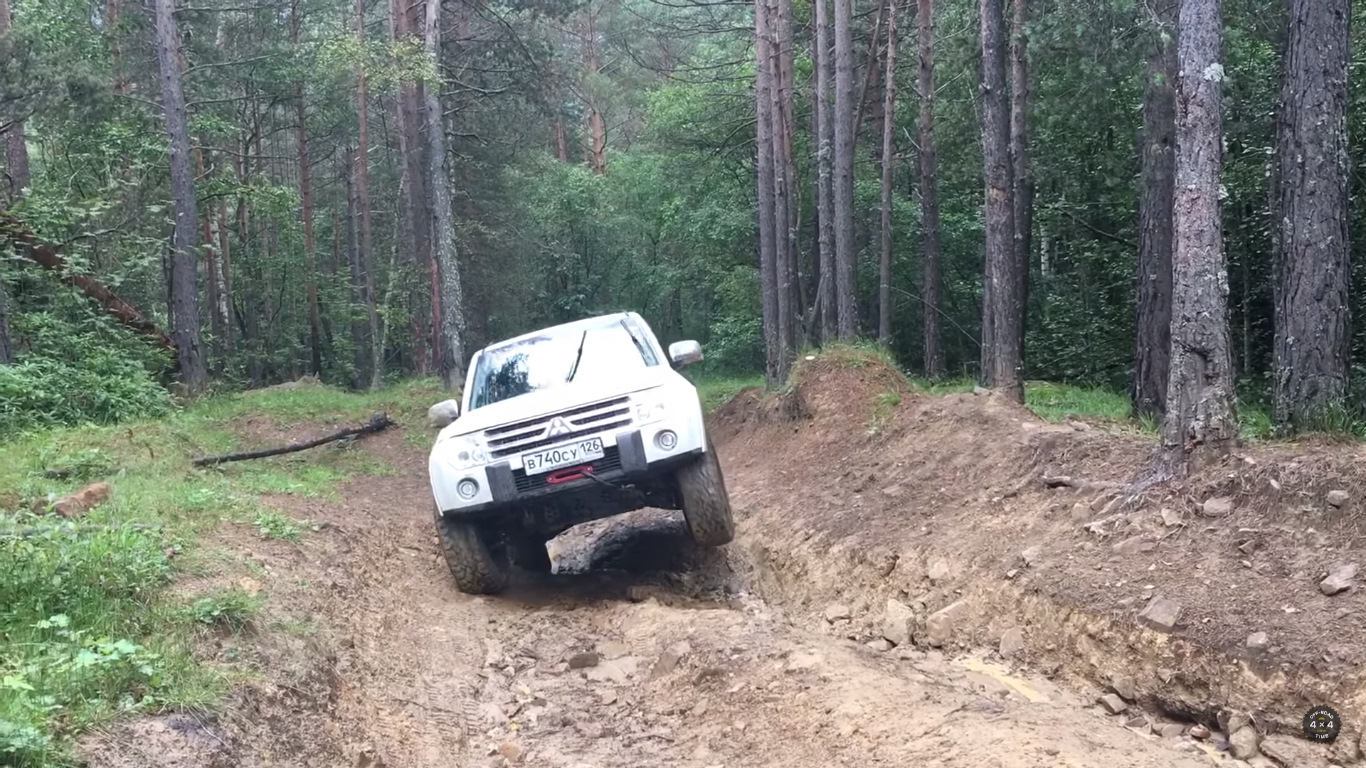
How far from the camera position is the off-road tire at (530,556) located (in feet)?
28.2

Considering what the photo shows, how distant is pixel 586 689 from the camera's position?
5.83m

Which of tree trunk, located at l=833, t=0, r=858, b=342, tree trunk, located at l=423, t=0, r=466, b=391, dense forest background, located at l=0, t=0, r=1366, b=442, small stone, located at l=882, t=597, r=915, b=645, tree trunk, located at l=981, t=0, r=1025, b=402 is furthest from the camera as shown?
tree trunk, located at l=423, t=0, r=466, b=391

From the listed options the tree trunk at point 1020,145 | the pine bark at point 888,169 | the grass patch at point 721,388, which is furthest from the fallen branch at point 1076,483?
the grass patch at point 721,388

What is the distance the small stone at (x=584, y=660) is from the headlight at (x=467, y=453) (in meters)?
1.54

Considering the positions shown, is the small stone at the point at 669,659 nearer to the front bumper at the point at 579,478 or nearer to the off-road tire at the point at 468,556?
the front bumper at the point at 579,478

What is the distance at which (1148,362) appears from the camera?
973cm

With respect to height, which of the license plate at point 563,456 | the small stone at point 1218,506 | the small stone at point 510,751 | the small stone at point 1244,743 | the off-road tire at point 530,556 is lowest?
the off-road tire at point 530,556

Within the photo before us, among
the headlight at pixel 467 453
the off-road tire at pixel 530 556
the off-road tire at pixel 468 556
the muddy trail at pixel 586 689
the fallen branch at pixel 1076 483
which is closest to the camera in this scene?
the muddy trail at pixel 586 689

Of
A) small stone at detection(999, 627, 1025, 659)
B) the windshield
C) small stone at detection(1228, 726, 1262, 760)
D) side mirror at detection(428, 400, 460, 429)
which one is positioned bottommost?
small stone at detection(999, 627, 1025, 659)

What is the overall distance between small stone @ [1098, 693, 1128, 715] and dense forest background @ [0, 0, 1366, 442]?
3.71 m

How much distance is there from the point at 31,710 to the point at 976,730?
3.66 m

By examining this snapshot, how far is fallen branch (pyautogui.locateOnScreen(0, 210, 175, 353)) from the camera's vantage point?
14.5 meters

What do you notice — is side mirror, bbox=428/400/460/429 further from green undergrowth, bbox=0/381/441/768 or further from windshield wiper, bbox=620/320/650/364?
windshield wiper, bbox=620/320/650/364

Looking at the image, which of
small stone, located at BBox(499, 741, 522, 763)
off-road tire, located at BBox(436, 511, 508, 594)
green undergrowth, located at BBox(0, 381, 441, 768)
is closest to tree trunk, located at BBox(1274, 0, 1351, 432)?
small stone, located at BBox(499, 741, 522, 763)
